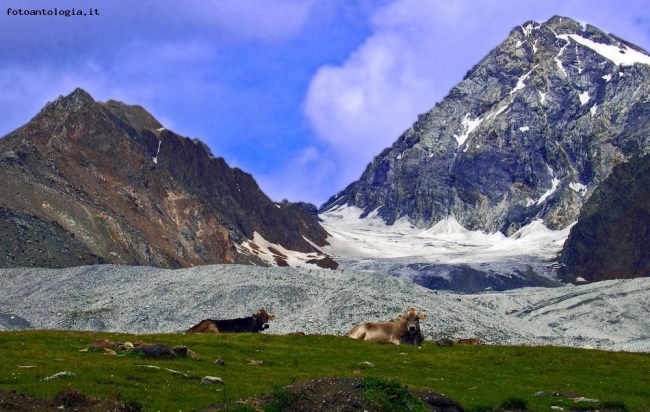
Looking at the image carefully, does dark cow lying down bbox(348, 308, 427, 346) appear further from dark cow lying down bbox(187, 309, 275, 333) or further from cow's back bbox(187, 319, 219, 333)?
cow's back bbox(187, 319, 219, 333)

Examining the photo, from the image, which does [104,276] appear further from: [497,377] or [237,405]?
[237,405]

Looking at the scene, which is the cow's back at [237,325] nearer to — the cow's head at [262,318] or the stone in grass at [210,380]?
the cow's head at [262,318]

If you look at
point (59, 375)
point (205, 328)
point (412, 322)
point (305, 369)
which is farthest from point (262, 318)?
point (59, 375)

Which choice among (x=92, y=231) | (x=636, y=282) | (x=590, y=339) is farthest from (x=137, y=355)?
(x=92, y=231)

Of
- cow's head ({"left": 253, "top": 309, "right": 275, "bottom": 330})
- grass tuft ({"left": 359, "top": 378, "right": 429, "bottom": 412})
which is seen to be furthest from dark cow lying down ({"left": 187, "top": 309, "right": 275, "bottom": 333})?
grass tuft ({"left": 359, "top": 378, "right": 429, "bottom": 412})

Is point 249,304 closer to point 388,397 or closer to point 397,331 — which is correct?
point 397,331

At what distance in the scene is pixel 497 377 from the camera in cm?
3241

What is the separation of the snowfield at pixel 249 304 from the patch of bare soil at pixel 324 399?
37453mm

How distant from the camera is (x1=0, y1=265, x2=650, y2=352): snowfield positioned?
6375 cm

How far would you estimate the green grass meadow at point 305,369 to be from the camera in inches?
936

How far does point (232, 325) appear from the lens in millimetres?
50469

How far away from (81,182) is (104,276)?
114110 mm

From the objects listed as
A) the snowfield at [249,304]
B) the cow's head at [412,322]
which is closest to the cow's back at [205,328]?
the cow's head at [412,322]

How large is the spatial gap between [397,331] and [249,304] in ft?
92.9
